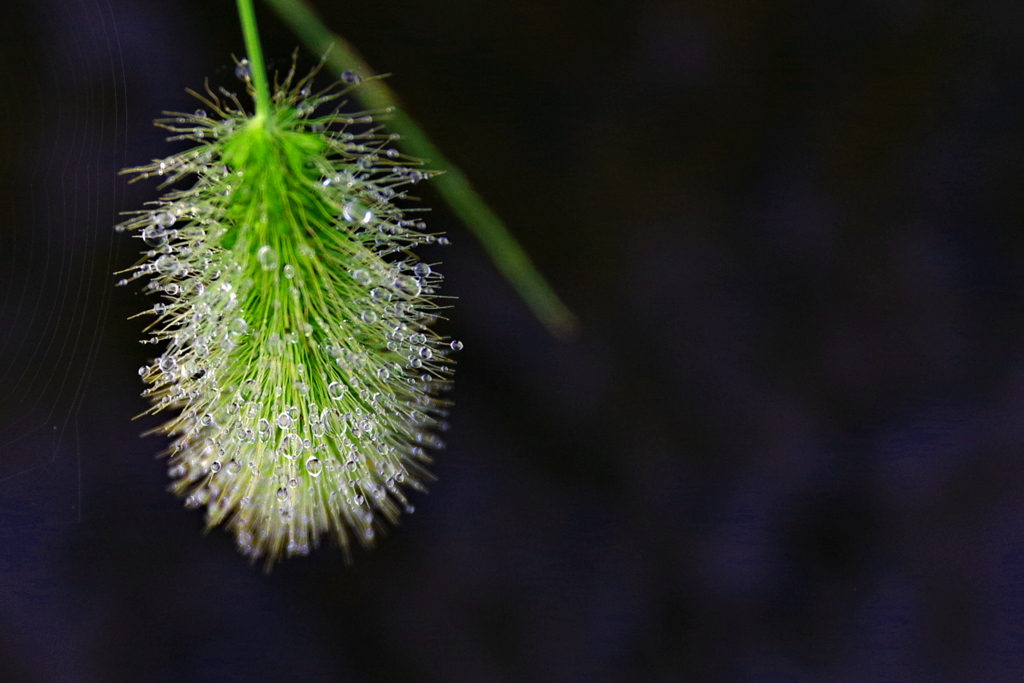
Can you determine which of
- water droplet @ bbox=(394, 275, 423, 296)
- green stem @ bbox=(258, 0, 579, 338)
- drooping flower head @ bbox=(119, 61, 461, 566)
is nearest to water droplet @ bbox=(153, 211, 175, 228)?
drooping flower head @ bbox=(119, 61, 461, 566)

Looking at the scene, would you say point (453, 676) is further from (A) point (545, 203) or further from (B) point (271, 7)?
(B) point (271, 7)

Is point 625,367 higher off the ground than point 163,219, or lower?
lower

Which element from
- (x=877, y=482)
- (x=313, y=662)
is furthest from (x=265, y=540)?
(x=877, y=482)

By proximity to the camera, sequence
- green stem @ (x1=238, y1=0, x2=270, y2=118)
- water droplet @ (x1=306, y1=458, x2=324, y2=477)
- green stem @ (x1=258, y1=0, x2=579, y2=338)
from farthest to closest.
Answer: green stem @ (x1=258, y1=0, x2=579, y2=338)
water droplet @ (x1=306, y1=458, x2=324, y2=477)
green stem @ (x1=238, y1=0, x2=270, y2=118)

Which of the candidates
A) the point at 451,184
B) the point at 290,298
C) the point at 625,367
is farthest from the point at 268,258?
the point at 625,367

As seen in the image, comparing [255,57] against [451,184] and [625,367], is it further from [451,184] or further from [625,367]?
[625,367]

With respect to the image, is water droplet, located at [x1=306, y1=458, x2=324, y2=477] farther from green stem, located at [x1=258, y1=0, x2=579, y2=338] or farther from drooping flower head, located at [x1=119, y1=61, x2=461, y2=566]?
green stem, located at [x1=258, y1=0, x2=579, y2=338]
